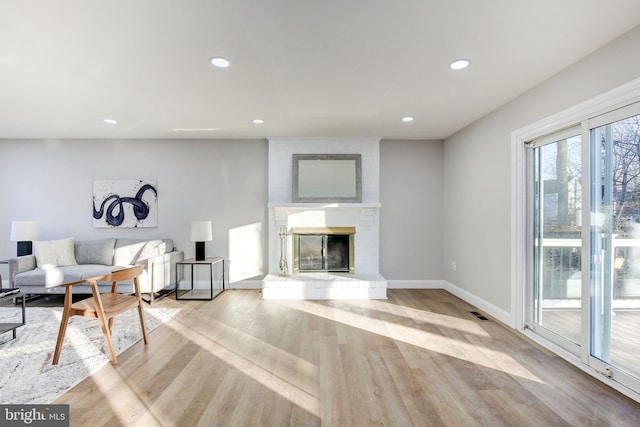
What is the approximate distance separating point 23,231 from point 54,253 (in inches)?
24.7

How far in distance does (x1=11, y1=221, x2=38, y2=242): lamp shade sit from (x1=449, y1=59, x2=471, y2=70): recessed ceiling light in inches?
236

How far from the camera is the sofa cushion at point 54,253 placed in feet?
14.8

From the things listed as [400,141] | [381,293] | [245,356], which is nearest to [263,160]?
[400,141]

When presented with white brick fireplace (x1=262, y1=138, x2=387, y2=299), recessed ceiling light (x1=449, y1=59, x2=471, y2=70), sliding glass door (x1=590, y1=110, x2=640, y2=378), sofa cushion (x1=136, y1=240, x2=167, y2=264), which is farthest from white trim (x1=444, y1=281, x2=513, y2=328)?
sofa cushion (x1=136, y1=240, x2=167, y2=264)

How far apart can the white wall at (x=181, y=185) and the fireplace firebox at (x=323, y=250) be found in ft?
2.10

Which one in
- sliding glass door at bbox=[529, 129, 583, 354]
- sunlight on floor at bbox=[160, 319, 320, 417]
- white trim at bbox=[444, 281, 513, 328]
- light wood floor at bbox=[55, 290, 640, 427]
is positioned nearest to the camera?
light wood floor at bbox=[55, 290, 640, 427]

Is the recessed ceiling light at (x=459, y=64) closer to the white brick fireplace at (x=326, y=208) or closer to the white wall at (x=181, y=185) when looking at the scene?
the white brick fireplace at (x=326, y=208)

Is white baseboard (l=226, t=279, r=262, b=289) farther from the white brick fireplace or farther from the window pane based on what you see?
the window pane

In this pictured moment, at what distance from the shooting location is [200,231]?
4777 mm

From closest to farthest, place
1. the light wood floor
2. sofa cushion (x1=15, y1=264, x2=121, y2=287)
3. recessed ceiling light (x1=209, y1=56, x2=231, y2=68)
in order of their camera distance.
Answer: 1. the light wood floor
2. recessed ceiling light (x1=209, y1=56, x2=231, y2=68)
3. sofa cushion (x1=15, y1=264, x2=121, y2=287)

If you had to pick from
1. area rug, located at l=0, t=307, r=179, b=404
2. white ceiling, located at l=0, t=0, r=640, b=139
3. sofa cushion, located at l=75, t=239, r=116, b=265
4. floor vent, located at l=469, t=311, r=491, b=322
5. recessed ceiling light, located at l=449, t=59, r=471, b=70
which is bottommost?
floor vent, located at l=469, t=311, r=491, b=322

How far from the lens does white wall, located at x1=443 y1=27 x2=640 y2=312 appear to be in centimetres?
235

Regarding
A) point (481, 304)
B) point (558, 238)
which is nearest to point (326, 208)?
point (481, 304)

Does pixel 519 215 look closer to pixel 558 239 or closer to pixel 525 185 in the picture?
pixel 525 185
